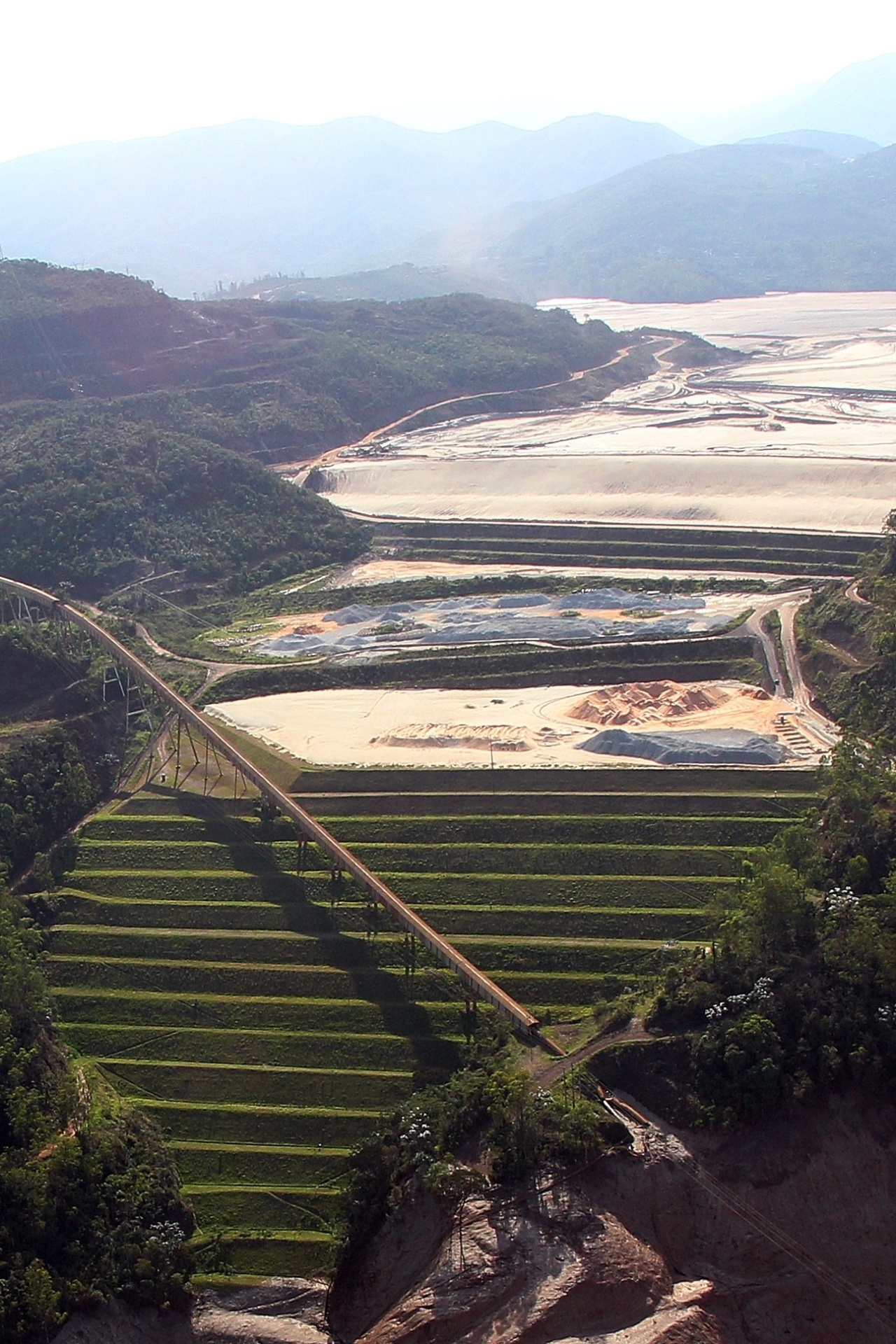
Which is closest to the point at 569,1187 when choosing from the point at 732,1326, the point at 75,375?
the point at 732,1326

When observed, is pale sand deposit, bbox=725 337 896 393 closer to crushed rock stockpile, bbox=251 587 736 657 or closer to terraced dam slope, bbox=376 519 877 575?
terraced dam slope, bbox=376 519 877 575

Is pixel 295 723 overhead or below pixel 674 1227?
overhead

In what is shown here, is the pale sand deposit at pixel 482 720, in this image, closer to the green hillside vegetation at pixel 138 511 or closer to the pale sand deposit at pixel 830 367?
the green hillside vegetation at pixel 138 511

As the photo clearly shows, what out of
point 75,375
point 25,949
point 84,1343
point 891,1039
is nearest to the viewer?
point 84,1343

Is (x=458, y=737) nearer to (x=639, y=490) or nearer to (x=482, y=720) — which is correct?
(x=482, y=720)

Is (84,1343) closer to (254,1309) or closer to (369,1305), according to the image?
(254,1309)

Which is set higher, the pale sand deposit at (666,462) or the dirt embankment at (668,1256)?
the pale sand deposit at (666,462)

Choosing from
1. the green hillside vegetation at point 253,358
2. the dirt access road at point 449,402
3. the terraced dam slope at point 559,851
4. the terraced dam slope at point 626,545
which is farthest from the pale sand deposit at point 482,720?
the green hillside vegetation at point 253,358

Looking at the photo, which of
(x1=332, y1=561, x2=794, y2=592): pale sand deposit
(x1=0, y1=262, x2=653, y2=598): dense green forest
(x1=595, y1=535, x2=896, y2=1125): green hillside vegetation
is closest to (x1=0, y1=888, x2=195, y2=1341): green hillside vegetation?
(x1=595, y1=535, x2=896, y2=1125): green hillside vegetation
